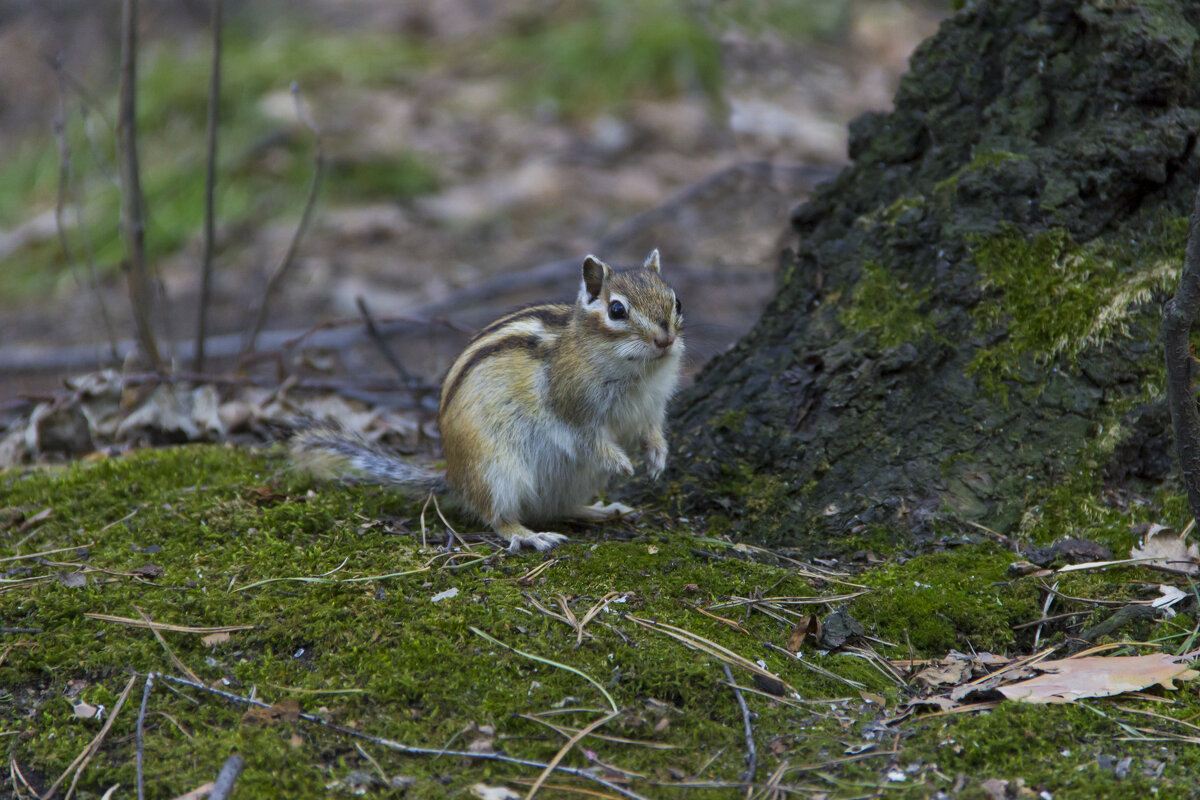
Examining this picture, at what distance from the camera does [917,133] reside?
3.98m

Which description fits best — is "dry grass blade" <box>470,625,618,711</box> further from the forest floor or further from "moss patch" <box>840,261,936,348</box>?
"moss patch" <box>840,261,936,348</box>

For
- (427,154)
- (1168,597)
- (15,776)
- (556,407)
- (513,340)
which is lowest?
(15,776)

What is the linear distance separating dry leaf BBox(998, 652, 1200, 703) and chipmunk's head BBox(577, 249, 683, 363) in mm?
1624

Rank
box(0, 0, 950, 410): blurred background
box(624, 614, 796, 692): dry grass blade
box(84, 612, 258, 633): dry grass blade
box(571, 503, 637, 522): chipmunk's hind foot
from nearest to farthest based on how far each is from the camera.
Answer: box(624, 614, 796, 692): dry grass blade → box(84, 612, 258, 633): dry grass blade → box(571, 503, 637, 522): chipmunk's hind foot → box(0, 0, 950, 410): blurred background

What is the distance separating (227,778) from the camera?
2242 mm

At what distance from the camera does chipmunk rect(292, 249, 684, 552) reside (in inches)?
146

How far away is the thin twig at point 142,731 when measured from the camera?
226 cm

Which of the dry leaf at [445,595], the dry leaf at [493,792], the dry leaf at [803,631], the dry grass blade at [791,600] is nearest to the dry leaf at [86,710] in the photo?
the dry leaf at [445,595]

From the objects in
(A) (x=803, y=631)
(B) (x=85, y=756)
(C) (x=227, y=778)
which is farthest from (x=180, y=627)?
(A) (x=803, y=631)

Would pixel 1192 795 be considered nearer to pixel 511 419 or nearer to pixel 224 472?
pixel 511 419

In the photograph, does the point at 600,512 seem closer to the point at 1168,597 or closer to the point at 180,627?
the point at 180,627

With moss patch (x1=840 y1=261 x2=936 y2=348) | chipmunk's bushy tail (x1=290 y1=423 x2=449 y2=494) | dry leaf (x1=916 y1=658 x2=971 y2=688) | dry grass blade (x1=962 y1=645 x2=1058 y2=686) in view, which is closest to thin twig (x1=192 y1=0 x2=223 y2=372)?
chipmunk's bushy tail (x1=290 y1=423 x2=449 y2=494)

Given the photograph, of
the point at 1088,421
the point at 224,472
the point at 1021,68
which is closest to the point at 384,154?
the point at 224,472

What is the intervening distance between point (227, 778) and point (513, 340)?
198 cm
